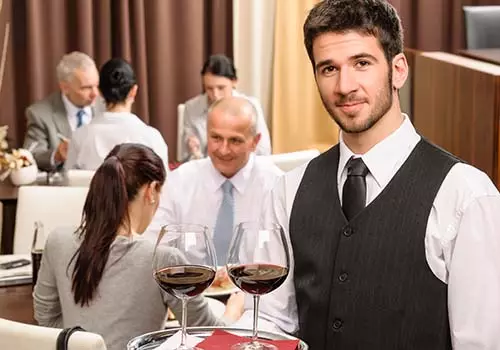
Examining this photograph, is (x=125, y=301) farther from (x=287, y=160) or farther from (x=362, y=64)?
(x=287, y=160)

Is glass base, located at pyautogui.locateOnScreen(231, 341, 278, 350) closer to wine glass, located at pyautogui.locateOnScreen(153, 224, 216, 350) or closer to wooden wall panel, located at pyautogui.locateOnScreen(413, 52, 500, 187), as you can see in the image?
wine glass, located at pyautogui.locateOnScreen(153, 224, 216, 350)

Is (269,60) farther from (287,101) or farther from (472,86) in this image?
(472,86)

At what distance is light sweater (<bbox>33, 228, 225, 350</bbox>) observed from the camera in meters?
2.59

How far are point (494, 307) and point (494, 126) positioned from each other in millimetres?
2232

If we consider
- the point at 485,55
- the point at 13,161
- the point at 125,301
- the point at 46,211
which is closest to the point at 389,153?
the point at 125,301

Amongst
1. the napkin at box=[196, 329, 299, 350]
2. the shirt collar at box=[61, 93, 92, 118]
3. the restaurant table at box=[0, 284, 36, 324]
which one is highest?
the shirt collar at box=[61, 93, 92, 118]

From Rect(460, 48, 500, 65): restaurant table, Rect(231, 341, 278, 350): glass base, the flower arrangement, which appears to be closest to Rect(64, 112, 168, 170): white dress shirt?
the flower arrangement

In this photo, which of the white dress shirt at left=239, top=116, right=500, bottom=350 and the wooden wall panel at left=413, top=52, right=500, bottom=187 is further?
the wooden wall panel at left=413, top=52, right=500, bottom=187

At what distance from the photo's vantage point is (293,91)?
685 cm

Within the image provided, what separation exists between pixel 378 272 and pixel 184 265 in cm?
35

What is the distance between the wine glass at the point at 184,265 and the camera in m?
1.63

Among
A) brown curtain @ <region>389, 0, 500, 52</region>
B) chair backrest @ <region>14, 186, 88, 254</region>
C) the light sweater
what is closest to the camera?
the light sweater

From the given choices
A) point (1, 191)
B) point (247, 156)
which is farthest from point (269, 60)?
point (247, 156)

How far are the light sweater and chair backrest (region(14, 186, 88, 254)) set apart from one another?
3.89 ft
